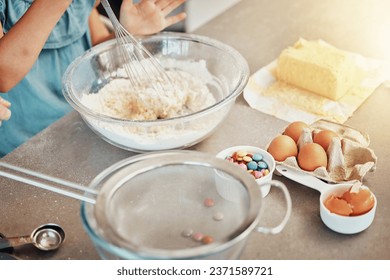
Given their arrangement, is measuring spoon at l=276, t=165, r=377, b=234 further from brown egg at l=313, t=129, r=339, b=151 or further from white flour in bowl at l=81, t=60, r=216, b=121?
white flour in bowl at l=81, t=60, r=216, b=121

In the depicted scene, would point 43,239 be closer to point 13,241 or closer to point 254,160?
point 13,241

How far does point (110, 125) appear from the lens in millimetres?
1030

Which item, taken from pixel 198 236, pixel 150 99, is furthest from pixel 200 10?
pixel 198 236

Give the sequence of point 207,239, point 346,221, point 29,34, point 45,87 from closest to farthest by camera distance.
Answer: point 207,239 → point 346,221 → point 29,34 → point 45,87

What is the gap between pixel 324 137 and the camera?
0.98m

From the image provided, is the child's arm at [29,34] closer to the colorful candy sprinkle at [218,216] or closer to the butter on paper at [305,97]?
the butter on paper at [305,97]

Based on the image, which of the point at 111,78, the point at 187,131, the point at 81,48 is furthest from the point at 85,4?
the point at 187,131

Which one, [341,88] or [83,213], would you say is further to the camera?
[341,88]

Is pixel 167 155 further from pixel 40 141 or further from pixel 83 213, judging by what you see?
pixel 40 141

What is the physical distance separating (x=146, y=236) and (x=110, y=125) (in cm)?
36

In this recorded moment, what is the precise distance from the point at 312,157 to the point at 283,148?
0.06 metres

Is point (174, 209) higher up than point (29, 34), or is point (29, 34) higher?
point (29, 34)

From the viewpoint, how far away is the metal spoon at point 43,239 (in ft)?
2.73

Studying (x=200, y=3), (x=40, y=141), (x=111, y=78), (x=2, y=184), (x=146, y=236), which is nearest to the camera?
(x=146, y=236)
